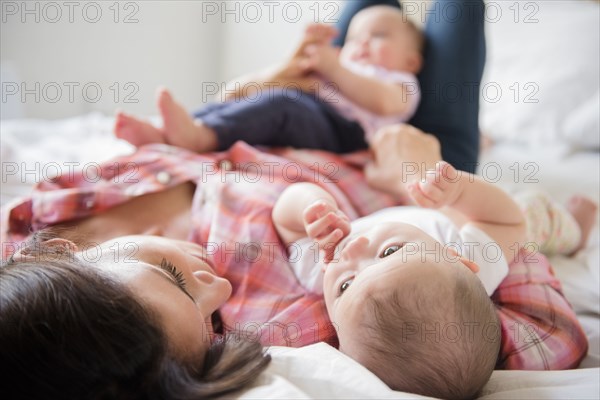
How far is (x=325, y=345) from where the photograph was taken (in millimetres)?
594

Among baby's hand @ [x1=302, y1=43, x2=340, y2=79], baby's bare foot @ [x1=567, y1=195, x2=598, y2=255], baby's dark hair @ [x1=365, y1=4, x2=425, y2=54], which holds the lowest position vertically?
baby's bare foot @ [x1=567, y1=195, x2=598, y2=255]

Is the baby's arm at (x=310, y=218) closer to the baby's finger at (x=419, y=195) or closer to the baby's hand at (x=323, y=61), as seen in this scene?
the baby's finger at (x=419, y=195)

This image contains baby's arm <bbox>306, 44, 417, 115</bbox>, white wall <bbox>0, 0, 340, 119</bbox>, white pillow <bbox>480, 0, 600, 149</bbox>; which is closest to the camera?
baby's arm <bbox>306, 44, 417, 115</bbox>

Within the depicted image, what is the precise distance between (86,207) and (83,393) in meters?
0.50

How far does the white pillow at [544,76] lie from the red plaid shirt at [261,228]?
1.85 ft

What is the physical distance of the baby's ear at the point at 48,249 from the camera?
0.57 metres

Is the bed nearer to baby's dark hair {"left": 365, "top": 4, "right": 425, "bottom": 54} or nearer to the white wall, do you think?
baby's dark hair {"left": 365, "top": 4, "right": 425, "bottom": 54}

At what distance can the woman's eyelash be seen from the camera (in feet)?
2.01

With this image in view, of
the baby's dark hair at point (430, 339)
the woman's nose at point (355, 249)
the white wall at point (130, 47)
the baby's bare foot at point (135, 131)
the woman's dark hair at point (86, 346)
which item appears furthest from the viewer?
the white wall at point (130, 47)

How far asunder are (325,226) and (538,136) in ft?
2.95

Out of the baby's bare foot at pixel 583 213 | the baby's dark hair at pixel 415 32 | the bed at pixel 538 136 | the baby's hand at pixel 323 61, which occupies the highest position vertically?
the baby's dark hair at pixel 415 32

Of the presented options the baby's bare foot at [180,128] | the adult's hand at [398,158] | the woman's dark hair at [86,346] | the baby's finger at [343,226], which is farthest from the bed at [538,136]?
the woman's dark hair at [86,346]

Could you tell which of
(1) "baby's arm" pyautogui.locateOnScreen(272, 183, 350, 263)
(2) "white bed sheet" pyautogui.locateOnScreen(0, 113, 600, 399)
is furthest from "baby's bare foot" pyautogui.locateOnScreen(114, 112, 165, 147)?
(1) "baby's arm" pyautogui.locateOnScreen(272, 183, 350, 263)

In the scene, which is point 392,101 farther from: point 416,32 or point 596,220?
point 596,220
